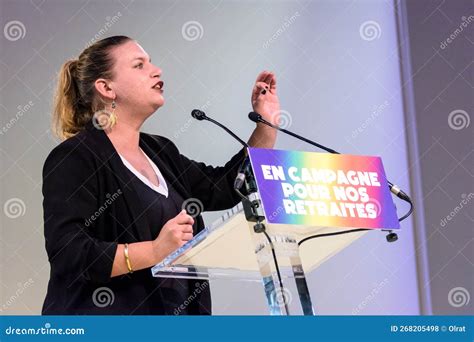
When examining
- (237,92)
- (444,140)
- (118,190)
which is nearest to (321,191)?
(118,190)

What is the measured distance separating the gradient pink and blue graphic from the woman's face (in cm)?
76

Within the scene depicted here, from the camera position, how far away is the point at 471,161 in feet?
10.8

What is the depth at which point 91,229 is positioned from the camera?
2.10m

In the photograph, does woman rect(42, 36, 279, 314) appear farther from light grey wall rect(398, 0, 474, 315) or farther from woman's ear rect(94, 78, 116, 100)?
light grey wall rect(398, 0, 474, 315)

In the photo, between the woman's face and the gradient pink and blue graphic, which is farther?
the woman's face

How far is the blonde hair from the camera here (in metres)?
2.40

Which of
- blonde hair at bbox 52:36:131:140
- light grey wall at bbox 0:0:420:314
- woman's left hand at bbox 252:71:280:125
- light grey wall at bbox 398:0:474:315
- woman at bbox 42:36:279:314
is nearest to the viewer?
woman at bbox 42:36:279:314

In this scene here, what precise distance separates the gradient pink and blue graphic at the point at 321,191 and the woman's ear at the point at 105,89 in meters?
0.85

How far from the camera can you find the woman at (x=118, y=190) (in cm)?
197

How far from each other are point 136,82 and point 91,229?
48 cm

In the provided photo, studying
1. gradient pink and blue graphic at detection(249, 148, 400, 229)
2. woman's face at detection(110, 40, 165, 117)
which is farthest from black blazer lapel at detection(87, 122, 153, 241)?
gradient pink and blue graphic at detection(249, 148, 400, 229)

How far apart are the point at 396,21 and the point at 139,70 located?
1441 millimetres
